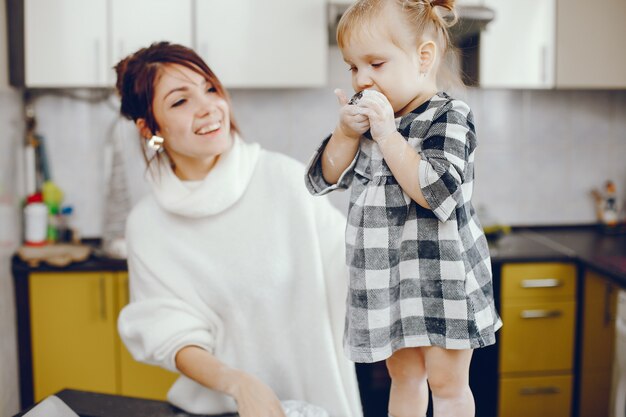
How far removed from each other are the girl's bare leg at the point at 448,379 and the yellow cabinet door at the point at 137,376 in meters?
1.96

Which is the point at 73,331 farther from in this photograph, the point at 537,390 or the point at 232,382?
the point at 537,390

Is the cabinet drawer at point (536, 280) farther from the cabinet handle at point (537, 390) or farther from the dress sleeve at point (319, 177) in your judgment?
Answer: the dress sleeve at point (319, 177)

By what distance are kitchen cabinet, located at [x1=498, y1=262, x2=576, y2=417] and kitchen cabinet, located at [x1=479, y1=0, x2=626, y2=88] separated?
72cm

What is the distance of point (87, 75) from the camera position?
8.45ft

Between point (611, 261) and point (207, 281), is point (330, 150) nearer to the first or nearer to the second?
point (207, 281)

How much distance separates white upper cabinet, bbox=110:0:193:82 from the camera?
2.55 m

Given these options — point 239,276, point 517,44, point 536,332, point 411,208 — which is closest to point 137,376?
point 239,276

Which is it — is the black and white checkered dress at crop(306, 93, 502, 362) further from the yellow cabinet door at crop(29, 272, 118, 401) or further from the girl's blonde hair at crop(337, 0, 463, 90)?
the yellow cabinet door at crop(29, 272, 118, 401)

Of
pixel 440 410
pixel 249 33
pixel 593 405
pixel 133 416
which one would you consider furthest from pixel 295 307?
pixel 593 405

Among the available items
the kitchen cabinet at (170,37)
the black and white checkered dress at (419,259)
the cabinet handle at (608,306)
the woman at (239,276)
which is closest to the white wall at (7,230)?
the kitchen cabinet at (170,37)

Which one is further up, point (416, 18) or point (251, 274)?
point (416, 18)

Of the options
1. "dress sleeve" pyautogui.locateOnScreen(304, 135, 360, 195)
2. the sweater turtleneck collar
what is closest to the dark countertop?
the sweater turtleneck collar

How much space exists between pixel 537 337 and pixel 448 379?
6.68 feet

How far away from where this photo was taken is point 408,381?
0.79 metres
